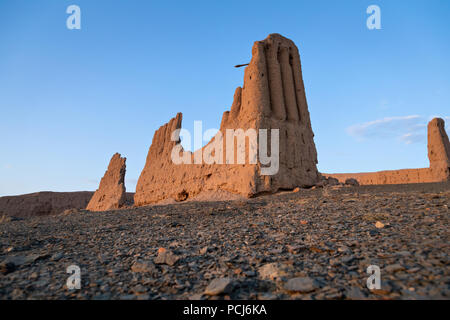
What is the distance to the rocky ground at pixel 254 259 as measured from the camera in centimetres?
249

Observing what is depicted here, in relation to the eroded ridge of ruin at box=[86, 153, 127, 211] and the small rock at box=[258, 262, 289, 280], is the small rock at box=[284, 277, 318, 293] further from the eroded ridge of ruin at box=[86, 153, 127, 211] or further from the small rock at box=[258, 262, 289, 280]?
the eroded ridge of ruin at box=[86, 153, 127, 211]

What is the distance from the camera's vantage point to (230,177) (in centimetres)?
1191

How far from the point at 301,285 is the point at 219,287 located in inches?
29.0

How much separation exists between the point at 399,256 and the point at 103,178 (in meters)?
24.8

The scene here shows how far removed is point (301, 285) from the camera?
8.16 ft

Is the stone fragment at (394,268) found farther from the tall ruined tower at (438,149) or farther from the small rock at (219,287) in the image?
the tall ruined tower at (438,149)

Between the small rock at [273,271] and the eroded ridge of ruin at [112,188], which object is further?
the eroded ridge of ruin at [112,188]

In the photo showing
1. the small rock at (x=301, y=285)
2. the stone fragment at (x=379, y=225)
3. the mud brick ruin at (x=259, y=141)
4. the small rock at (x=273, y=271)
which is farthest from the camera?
the mud brick ruin at (x=259, y=141)

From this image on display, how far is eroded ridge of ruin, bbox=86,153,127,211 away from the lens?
2123 cm

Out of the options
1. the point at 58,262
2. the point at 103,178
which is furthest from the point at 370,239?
the point at 103,178

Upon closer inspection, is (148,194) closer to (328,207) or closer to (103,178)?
(103,178)

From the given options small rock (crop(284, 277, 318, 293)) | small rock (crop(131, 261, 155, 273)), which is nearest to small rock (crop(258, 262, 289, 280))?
small rock (crop(284, 277, 318, 293))

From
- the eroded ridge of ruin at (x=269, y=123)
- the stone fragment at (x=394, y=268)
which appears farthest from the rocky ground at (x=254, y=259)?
the eroded ridge of ruin at (x=269, y=123)

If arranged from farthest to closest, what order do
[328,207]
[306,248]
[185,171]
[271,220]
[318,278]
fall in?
[185,171]
[328,207]
[271,220]
[306,248]
[318,278]
